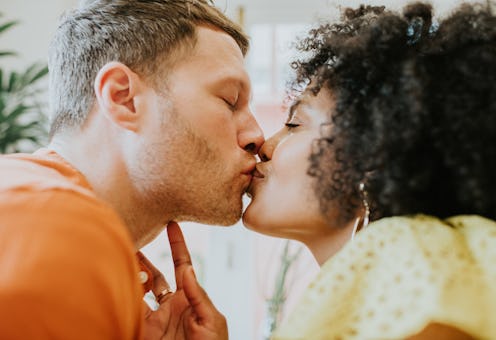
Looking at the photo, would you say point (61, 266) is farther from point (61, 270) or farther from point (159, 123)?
point (159, 123)

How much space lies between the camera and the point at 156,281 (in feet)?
5.47

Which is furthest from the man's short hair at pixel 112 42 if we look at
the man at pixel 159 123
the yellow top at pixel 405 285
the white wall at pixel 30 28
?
the white wall at pixel 30 28

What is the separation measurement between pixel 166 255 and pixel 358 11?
6.12 feet

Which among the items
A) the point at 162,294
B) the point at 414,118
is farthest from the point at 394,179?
the point at 162,294

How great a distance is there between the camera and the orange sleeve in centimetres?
80

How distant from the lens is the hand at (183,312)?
1.46 metres

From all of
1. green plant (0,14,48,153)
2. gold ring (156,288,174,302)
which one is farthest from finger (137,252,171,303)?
green plant (0,14,48,153)

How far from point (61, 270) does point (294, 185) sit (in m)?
0.60

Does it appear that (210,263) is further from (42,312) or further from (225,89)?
(42,312)

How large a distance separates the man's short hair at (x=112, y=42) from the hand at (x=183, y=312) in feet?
1.36

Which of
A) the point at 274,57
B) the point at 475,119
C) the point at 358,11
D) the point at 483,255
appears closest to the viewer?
the point at 483,255

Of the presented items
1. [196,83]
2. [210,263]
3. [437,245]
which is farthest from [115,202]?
[210,263]

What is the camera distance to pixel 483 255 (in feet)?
3.07

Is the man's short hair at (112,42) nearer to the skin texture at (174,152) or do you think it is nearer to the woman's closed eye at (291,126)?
the skin texture at (174,152)
